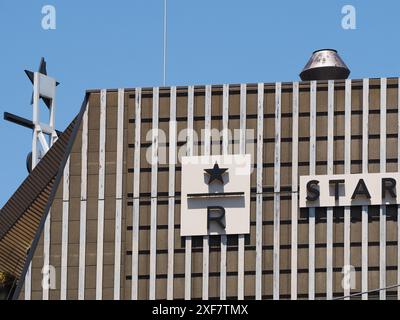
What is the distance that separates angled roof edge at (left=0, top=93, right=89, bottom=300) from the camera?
66188mm

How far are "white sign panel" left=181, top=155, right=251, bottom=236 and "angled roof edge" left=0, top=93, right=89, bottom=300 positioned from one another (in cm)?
744

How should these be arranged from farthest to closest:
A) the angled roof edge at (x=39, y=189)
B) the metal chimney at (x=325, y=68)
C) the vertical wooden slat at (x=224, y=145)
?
the metal chimney at (x=325, y=68), the angled roof edge at (x=39, y=189), the vertical wooden slat at (x=224, y=145)

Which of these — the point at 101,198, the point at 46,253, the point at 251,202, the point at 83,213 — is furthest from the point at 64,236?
the point at 251,202

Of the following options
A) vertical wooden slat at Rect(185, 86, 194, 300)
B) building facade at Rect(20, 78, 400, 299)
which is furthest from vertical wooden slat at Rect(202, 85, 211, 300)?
vertical wooden slat at Rect(185, 86, 194, 300)

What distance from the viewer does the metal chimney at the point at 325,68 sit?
235 feet

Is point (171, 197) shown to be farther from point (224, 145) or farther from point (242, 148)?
point (242, 148)

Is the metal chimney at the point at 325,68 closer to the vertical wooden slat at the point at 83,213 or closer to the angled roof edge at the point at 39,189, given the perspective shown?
the angled roof edge at the point at 39,189

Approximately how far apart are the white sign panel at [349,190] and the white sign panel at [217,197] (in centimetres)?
327

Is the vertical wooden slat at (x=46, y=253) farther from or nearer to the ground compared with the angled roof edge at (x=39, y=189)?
nearer to the ground

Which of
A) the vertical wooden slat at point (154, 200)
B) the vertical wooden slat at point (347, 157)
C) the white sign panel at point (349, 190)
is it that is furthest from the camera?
the vertical wooden slat at point (154, 200)

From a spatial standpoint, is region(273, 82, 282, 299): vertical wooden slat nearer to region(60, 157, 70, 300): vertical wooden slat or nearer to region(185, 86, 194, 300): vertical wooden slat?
region(185, 86, 194, 300): vertical wooden slat

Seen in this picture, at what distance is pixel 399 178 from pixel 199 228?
36.5 feet

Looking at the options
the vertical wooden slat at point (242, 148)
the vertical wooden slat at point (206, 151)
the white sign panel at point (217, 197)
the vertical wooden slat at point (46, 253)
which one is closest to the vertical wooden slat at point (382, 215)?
the white sign panel at point (217, 197)
